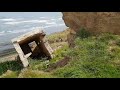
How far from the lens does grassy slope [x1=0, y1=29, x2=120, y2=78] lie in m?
11.1

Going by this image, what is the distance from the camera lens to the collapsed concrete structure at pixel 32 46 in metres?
13.9

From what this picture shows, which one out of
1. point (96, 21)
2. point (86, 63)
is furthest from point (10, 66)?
point (96, 21)

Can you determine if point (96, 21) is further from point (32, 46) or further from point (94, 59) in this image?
point (94, 59)

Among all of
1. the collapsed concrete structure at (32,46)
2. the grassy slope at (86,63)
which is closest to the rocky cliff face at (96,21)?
the grassy slope at (86,63)

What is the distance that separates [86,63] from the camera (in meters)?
11.7

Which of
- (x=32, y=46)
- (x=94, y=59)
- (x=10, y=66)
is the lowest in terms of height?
(x=32, y=46)

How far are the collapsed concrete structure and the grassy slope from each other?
46 centimetres

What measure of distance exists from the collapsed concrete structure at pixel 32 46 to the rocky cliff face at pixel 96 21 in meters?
2.34

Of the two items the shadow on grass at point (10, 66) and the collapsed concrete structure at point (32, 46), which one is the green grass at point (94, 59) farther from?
the shadow on grass at point (10, 66)

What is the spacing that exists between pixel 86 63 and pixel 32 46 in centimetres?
517

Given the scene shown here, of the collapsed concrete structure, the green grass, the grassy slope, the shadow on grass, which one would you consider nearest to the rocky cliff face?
the green grass
